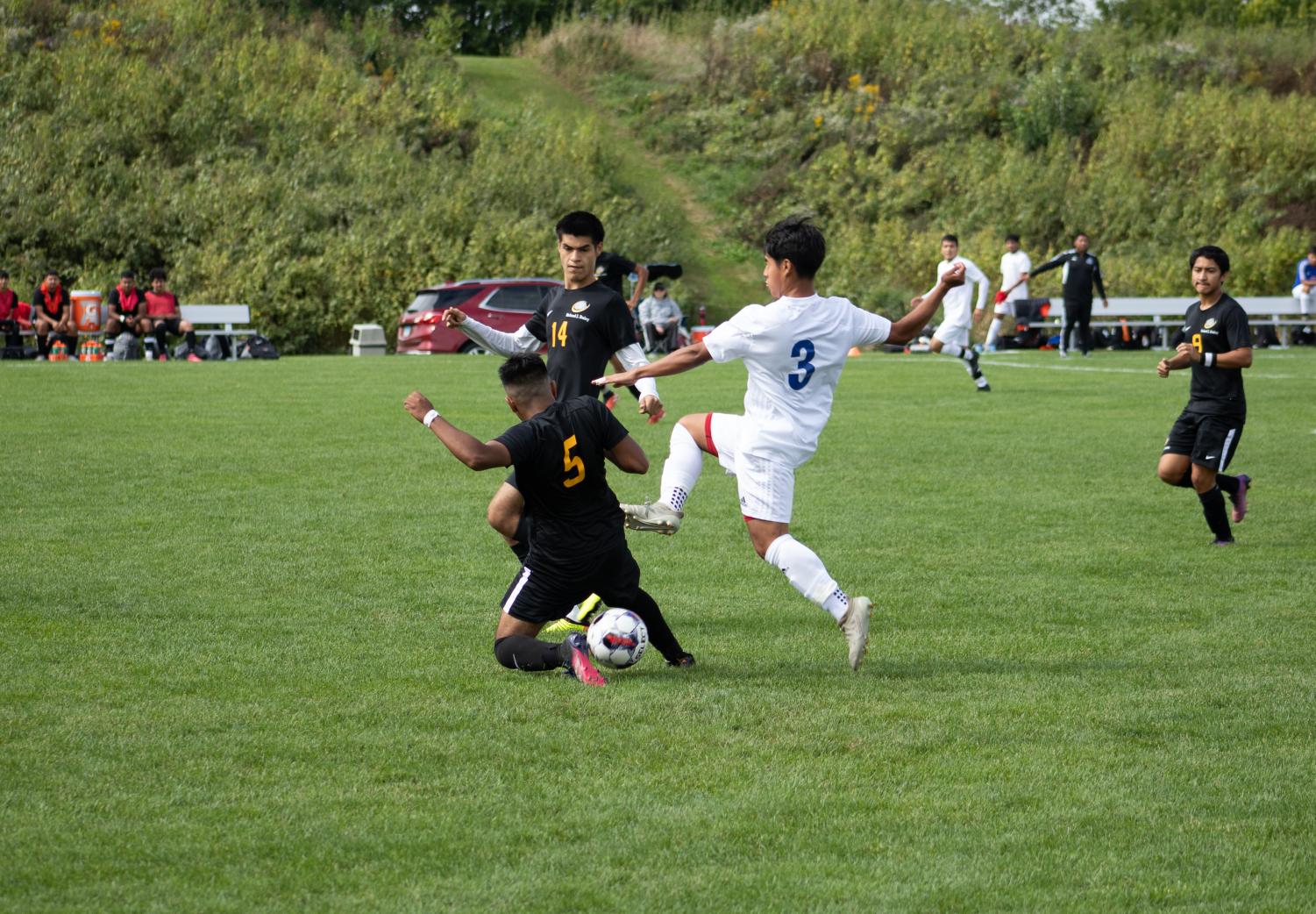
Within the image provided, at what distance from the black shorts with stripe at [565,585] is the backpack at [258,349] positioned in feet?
82.6

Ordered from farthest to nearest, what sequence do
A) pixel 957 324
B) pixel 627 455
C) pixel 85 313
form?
pixel 85 313 < pixel 957 324 < pixel 627 455

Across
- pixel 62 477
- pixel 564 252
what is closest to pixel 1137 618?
pixel 564 252

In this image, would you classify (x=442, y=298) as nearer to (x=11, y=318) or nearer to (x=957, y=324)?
(x=11, y=318)

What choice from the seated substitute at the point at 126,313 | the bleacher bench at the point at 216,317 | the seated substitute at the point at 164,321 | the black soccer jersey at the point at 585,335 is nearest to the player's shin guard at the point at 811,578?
the black soccer jersey at the point at 585,335

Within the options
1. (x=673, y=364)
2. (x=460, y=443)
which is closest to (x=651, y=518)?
(x=673, y=364)

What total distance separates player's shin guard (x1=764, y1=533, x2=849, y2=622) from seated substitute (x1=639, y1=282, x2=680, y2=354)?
83.6ft

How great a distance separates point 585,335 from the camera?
8.22 meters

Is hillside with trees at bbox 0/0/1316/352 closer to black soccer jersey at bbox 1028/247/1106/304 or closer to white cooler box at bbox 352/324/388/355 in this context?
white cooler box at bbox 352/324/388/355

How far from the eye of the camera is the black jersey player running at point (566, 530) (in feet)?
19.8

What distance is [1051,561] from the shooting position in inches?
348

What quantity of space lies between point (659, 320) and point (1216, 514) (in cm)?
2278

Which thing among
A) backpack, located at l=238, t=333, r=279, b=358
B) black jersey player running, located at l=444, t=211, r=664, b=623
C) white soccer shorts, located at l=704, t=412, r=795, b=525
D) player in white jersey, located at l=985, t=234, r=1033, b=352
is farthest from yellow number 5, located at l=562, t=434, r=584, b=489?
backpack, located at l=238, t=333, r=279, b=358

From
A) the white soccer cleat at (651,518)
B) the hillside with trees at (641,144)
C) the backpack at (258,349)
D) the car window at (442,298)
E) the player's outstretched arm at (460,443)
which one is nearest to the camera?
the player's outstretched arm at (460,443)

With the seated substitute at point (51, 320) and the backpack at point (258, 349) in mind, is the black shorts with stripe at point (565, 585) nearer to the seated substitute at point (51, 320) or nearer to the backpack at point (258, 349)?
the seated substitute at point (51, 320)
